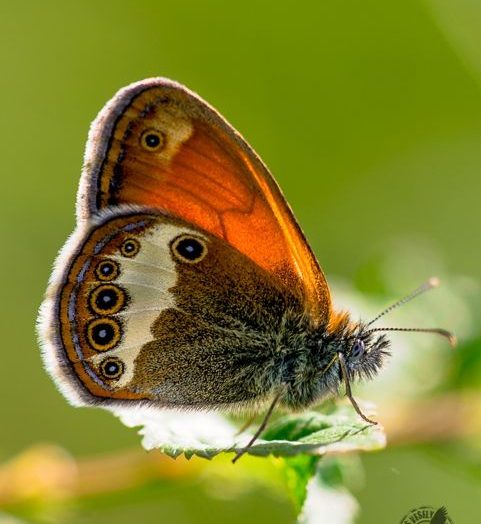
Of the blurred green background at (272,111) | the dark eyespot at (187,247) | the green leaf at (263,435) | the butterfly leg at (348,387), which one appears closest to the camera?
the green leaf at (263,435)

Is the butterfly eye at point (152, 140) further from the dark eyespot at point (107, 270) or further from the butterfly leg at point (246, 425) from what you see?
the butterfly leg at point (246, 425)

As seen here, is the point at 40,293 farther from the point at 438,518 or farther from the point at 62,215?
the point at 438,518

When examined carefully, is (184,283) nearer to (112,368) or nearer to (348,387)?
(112,368)

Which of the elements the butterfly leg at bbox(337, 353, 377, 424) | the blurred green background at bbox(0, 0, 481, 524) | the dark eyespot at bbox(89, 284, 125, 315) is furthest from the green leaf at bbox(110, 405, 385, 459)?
the blurred green background at bbox(0, 0, 481, 524)

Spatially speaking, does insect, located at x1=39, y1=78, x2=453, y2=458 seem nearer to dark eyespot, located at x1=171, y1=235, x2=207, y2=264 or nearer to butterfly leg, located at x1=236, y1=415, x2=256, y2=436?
dark eyespot, located at x1=171, y1=235, x2=207, y2=264

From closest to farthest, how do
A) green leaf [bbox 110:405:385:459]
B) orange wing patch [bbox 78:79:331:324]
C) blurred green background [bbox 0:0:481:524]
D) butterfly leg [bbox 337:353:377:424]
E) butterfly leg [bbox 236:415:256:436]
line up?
green leaf [bbox 110:405:385:459], butterfly leg [bbox 337:353:377:424], orange wing patch [bbox 78:79:331:324], butterfly leg [bbox 236:415:256:436], blurred green background [bbox 0:0:481:524]

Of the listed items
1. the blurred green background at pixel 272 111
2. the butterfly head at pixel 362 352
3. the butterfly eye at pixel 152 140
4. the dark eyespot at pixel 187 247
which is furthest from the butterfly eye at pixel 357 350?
the blurred green background at pixel 272 111

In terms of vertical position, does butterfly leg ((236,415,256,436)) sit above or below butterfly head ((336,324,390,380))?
below
